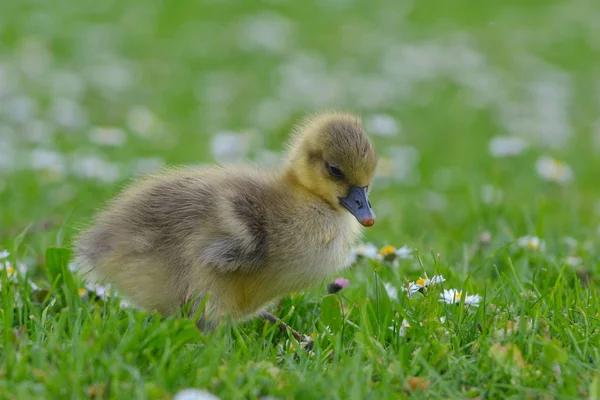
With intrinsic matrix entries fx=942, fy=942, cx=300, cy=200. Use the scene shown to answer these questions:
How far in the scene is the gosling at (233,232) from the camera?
3.59m

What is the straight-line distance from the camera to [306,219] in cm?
379

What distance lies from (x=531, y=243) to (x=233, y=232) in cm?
200

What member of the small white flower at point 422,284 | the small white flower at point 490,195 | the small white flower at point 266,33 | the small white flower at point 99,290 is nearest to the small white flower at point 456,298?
the small white flower at point 422,284

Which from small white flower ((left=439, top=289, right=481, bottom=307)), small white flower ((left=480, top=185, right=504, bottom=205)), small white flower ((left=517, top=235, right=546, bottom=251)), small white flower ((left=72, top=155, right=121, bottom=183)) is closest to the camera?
small white flower ((left=439, top=289, right=481, bottom=307))


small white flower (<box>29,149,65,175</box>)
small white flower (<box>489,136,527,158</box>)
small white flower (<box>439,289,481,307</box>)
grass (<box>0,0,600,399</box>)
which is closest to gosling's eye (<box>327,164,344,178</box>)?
grass (<box>0,0,600,399</box>)

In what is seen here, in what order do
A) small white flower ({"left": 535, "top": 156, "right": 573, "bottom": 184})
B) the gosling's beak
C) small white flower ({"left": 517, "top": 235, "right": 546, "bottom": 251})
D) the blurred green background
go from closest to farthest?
the gosling's beak, small white flower ({"left": 517, "top": 235, "right": 546, "bottom": 251}), small white flower ({"left": 535, "top": 156, "right": 573, "bottom": 184}), the blurred green background

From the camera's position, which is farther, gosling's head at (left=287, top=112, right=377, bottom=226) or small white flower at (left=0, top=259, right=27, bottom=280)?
small white flower at (left=0, top=259, right=27, bottom=280)

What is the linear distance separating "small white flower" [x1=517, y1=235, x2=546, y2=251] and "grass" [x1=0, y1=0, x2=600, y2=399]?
28mm

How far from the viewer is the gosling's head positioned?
387 centimetres

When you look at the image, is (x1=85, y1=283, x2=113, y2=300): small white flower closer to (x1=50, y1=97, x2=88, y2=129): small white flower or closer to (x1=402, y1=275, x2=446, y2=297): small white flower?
(x1=402, y1=275, x2=446, y2=297): small white flower

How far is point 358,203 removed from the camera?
12.7 feet

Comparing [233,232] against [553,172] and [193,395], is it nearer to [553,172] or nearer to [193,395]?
[193,395]

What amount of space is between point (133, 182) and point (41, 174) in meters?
2.49

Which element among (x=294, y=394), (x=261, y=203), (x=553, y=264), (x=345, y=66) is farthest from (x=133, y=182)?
(x=345, y=66)
